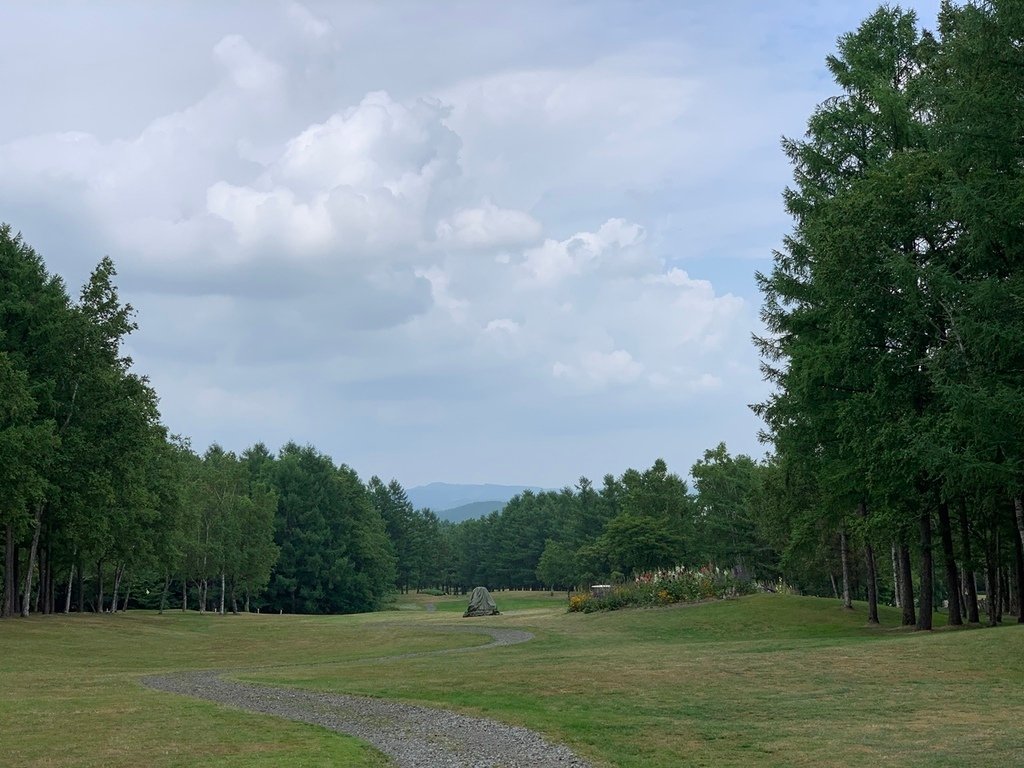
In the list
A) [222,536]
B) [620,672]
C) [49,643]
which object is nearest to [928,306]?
[620,672]

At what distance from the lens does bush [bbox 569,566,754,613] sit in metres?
43.9

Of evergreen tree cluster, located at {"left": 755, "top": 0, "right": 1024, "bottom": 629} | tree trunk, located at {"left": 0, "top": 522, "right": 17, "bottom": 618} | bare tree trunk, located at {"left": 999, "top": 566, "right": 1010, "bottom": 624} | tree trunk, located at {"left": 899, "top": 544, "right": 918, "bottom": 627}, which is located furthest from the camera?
tree trunk, located at {"left": 0, "top": 522, "right": 17, "bottom": 618}

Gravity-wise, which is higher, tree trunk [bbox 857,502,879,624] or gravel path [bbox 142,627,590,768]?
tree trunk [bbox 857,502,879,624]

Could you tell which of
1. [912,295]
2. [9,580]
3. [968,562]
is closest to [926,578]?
[968,562]

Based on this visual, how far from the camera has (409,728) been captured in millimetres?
15242

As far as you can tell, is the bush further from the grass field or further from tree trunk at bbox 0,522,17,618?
tree trunk at bbox 0,522,17,618

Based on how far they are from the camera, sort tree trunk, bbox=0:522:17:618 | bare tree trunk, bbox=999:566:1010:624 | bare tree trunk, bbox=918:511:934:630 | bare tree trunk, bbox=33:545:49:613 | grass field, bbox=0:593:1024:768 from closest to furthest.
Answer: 1. grass field, bbox=0:593:1024:768
2. bare tree trunk, bbox=918:511:934:630
3. bare tree trunk, bbox=999:566:1010:624
4. tree trunk, bbox=0:522:17:618
5. bare tree trunk, bbox=33:545:49:613

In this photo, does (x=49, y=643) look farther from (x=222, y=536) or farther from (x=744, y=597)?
(x=222, y=536)

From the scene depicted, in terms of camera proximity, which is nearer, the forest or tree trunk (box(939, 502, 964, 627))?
the forest

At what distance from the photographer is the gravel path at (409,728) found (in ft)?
41.3

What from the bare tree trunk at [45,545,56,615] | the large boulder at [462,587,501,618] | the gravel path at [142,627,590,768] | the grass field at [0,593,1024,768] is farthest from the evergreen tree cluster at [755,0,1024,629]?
the bare tree trunk at [45,545,56,615]

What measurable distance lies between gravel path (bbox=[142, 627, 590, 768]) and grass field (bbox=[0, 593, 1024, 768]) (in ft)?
1.56

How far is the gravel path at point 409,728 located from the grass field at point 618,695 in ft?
1.56

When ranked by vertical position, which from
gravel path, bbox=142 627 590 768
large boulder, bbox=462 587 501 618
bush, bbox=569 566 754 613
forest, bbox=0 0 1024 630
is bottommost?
large boulder, bbox=462 587 501 618
